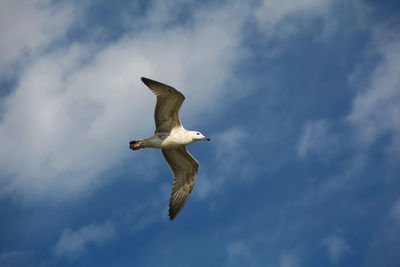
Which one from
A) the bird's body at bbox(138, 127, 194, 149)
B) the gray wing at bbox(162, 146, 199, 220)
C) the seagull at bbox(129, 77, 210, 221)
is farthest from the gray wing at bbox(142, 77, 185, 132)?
the gray wing at bbox(162, 146, 199, 220)

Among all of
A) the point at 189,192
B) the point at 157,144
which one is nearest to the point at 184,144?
the point at 157,144

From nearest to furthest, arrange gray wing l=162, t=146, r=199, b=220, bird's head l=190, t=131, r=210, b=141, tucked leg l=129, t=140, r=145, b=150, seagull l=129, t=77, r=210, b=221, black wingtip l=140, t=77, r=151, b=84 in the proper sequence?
black wingtip l=140, t=77, r=151, b=84 → seagull l=129, t=77, r=210, b=221 → tucked leg l=129, t=140, r=145, b=150 → bird's head l=190, t=131, r=210, b=141 → gray wing l=162, t=146, r=199, b=220

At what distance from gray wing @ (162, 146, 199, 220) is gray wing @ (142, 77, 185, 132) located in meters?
1.71

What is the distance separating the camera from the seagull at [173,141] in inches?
634

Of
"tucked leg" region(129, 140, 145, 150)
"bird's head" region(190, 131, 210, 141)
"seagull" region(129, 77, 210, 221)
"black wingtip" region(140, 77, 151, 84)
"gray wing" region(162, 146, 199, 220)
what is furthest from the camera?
"gray wing" region(162, 146, 199, 220)

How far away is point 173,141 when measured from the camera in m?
17.2

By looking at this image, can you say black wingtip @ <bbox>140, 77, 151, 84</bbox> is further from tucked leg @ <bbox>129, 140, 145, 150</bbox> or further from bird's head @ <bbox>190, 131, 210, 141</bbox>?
bird's head @ <bbox>190, 131, 210, 141</bbox>

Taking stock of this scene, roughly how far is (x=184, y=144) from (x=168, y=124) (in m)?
1.04

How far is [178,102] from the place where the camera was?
16.3 meters

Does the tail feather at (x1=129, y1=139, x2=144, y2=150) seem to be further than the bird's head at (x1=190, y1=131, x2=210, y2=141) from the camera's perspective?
No

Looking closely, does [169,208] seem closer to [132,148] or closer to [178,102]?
[132,148]

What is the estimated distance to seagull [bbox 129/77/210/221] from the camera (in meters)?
16.1

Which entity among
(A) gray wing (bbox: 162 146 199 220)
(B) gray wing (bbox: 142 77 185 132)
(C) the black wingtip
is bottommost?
(A) gray wing (bbox: 162 146 199 220)

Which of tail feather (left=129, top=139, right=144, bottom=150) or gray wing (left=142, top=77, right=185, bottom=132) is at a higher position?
gray wing (left=142, top=77, right=185, bottom=132)
